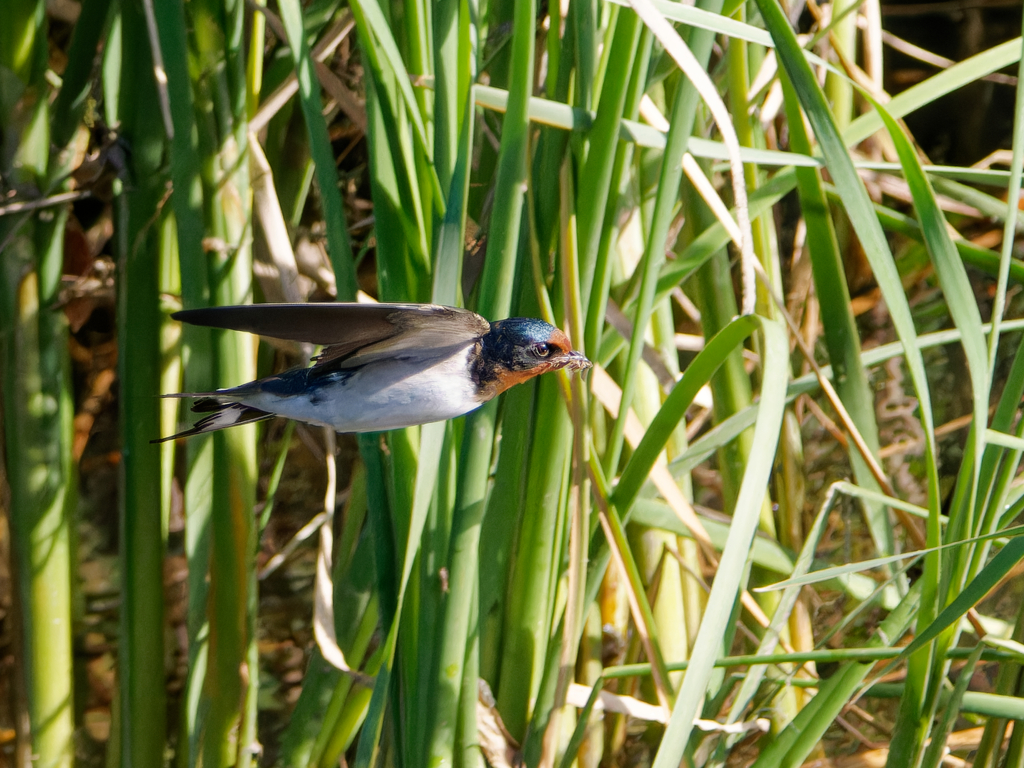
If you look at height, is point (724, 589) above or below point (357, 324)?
below

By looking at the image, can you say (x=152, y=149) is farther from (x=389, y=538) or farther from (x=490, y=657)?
(x=490, y=657)

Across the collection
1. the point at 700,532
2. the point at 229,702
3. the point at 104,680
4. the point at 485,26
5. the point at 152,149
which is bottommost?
the point at 104,680

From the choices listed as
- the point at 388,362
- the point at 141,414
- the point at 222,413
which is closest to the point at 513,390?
the point at 388,362

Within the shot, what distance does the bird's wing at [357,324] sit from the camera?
0.55 meters

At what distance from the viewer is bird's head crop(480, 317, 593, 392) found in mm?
637

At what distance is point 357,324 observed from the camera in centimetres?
62

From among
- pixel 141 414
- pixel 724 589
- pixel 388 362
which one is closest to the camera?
pixel 724 589

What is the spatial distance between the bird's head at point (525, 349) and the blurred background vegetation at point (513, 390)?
50mm

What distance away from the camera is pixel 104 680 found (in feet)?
4.28

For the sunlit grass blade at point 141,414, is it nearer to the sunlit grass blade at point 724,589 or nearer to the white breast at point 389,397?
the white breast at point 389,397

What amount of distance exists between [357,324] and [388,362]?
10cm

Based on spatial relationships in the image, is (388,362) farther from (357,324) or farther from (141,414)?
(141,414)

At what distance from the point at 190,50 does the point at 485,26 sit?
0.26 metres

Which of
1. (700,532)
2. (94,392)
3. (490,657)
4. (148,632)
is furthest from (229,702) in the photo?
(94,392)
